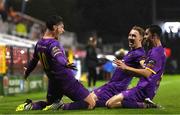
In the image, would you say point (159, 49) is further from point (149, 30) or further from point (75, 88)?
point (75, 88)

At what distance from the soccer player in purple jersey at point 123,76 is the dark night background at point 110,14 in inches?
2299

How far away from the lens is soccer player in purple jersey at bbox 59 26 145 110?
12.9 m

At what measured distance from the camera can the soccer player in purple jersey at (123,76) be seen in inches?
510

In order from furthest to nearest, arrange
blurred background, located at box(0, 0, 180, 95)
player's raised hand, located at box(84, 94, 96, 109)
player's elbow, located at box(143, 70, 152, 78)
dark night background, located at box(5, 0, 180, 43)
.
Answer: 1. dark night background, located at box(5, 0, 180, 43)
2. blurred background, located at box(0, 0, 180, 95)
3. player's raised hand, located at box(84, 94, 96, 109)
4. player's elbow, located at box(143, 70, 152, 78)

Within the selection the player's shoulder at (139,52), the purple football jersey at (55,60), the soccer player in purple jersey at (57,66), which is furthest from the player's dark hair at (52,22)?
the player's shoulder at (139,52)

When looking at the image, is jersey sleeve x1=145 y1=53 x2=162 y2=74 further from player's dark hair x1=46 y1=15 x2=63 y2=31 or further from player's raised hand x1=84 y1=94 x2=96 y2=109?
player's dark hair x1=46 y1=15 x2=63 y2=31

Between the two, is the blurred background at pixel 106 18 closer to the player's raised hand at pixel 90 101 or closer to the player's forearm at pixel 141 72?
the player's raised hand at pixel 90 101

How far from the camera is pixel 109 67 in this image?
4159 cm

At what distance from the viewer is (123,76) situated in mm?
13195

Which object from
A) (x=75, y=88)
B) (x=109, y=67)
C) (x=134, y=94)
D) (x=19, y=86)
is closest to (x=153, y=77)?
(x=134, y=94)

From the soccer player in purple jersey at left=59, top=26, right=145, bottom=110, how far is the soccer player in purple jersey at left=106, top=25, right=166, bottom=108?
17 centimetres

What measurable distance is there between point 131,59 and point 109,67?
28.6 metres

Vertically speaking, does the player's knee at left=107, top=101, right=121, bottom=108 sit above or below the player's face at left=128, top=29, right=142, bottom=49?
below

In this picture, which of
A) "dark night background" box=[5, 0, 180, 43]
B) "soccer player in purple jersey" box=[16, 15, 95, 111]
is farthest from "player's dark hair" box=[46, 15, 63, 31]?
"dark night background" box=[5, 0, 180, 43]
